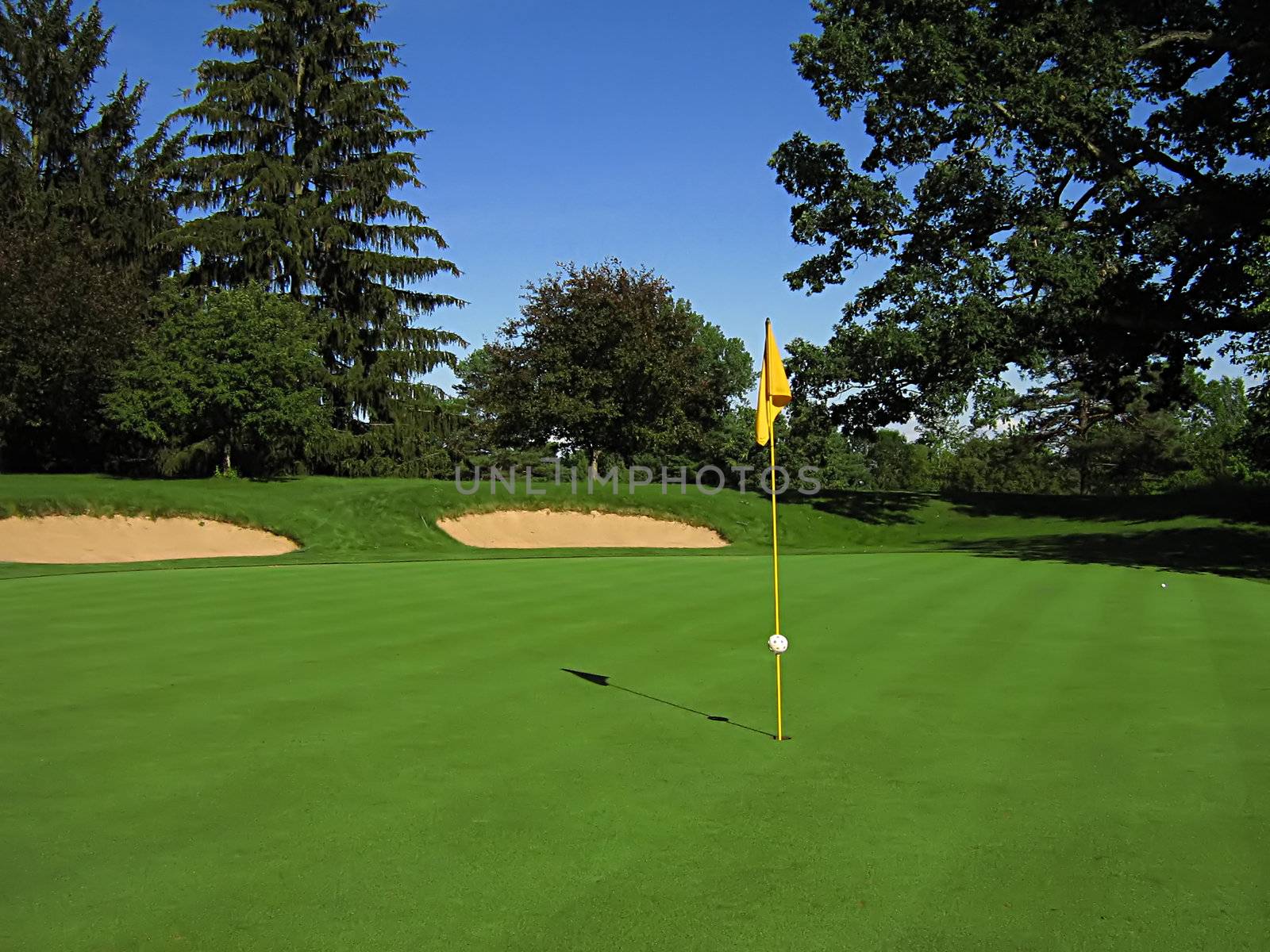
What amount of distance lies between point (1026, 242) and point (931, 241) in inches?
171

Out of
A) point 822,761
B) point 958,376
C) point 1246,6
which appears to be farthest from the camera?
point 958,376

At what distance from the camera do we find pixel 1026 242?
31.2 metres

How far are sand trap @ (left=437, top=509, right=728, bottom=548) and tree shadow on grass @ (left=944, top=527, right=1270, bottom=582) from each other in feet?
31.7

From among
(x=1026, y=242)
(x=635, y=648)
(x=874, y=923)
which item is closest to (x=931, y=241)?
(x=1026, y=242)

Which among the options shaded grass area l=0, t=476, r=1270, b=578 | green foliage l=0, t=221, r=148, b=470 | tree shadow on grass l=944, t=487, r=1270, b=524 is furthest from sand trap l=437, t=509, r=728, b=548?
green foliage l=0, t=221, r=148, b=470

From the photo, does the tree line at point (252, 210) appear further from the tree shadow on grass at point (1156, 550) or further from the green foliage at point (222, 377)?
the tree shadow on grass at point (1156, 550)

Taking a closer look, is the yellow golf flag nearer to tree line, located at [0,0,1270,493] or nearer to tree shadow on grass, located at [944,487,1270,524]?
tree line, located at [0,0,1270,493]

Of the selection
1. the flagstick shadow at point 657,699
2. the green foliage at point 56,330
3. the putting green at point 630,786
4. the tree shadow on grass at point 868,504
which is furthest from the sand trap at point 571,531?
the flagstick shadow at point 657,699

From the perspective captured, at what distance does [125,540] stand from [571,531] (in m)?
14.2

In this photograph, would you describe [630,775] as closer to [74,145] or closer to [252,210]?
[252,210]

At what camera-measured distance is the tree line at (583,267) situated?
102 feet

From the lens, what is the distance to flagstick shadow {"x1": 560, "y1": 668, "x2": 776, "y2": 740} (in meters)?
7.31

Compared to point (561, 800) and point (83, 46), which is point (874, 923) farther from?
point (83, 46)

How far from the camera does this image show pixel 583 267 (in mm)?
50594
